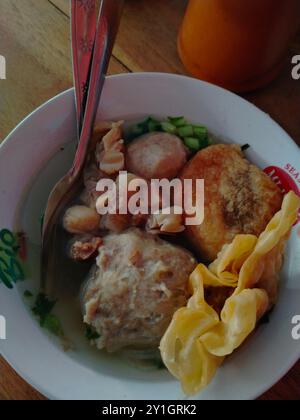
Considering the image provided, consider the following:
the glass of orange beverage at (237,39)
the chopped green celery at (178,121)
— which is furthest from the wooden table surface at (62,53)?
the chopped green celery at (178,121)

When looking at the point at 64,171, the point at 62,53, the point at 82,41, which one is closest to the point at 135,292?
the point at 64,171

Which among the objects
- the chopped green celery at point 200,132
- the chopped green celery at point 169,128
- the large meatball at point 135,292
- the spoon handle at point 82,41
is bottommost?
the large meatball at point 135,292

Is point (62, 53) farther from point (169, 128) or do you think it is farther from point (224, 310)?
point (224, 310)

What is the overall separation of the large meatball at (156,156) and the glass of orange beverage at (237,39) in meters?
0.15

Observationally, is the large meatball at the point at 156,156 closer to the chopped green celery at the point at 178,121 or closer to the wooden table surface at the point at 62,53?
the chopped green celery at the point at 178,121

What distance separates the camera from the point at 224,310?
62 centimetres

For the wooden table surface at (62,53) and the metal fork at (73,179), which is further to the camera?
the wooden table surface at (62,53)

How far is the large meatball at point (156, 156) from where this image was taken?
749 mm

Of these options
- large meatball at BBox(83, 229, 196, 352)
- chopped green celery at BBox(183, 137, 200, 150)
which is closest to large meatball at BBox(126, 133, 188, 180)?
chopped green celery at BBox(183, 137, 200, 150)

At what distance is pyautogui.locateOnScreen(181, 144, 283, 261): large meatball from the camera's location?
2.32ft

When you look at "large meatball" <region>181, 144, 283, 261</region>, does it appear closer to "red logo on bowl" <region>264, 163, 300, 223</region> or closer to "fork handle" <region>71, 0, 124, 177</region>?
"red logo on bowl" <region>264, 163, 300, 223</region>

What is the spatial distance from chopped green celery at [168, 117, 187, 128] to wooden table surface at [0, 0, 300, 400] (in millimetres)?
139

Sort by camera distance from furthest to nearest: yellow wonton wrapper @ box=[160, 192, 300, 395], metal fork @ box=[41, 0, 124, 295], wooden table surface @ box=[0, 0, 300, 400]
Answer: wooden table surface @ box=[0, 0, 300, 400] → metal fork @ box=[41, 0, 124, 295] → yellow wonton wrapper @ box=[160, 192, 300, 395]
